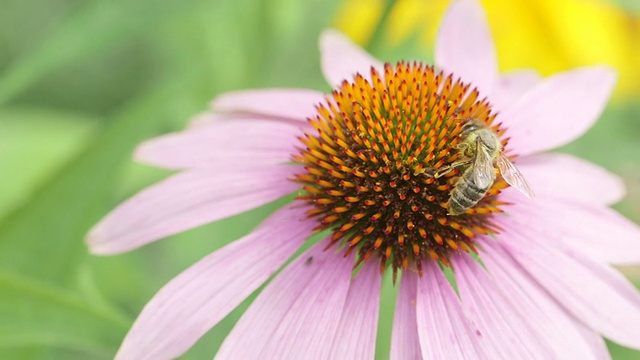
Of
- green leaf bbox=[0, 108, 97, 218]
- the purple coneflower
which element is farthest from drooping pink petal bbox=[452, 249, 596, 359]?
green leaf bbox=[0, 108, 97, 218]

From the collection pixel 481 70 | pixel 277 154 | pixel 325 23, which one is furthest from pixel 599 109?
pixel 325 23

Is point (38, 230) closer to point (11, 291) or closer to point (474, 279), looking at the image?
point (11, 291)

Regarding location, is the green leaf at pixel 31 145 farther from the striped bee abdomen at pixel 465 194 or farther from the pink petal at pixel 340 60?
the striped bee abdomen at pixel 465 194

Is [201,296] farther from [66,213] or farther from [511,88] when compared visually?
[511,88]

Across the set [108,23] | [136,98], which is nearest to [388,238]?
[108,23]

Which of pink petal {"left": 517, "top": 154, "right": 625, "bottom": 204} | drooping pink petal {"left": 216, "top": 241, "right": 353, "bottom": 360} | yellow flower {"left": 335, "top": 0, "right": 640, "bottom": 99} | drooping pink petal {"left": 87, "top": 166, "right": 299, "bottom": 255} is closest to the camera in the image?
drooping pink petal {"left": 216, "top": 241, "right": 353, "bottom": 360}

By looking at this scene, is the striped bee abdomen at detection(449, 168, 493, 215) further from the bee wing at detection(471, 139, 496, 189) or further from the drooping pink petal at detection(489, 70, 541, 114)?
the drooping pink petal at detection(489, 70, 541, 114)

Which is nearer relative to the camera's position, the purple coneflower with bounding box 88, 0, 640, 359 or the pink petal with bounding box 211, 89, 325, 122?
the purple coneflower with bounding box 88, 0, 640, 359

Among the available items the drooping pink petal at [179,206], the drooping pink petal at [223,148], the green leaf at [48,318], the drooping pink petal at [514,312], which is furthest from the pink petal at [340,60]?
the green leaf at [48,318]
